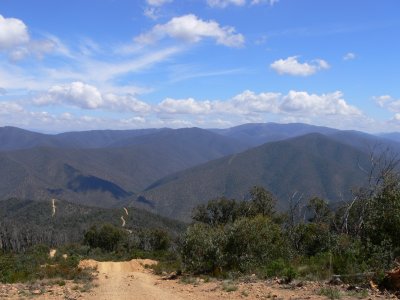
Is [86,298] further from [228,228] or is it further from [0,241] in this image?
[0,241]

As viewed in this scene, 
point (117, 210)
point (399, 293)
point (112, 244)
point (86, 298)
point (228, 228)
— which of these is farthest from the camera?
point (117, 210)

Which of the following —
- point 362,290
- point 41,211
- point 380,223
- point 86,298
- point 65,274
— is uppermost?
point 380,223

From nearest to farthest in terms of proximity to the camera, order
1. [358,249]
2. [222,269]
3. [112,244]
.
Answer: [358,249], [222,269], [112,244]

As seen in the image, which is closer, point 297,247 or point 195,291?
point 195,291

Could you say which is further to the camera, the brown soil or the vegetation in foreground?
the vegetation in foreground

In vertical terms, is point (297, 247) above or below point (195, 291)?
below

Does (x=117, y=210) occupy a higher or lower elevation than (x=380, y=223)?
lower

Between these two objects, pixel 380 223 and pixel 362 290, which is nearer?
pixel 362 290

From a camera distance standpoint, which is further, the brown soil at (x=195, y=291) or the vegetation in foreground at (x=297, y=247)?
the vegetation in foreground at (x=297, y=247)

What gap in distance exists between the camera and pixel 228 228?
2622 centimetres

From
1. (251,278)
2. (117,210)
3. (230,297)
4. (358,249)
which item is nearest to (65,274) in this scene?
(251,278)

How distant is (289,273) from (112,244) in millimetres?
66142

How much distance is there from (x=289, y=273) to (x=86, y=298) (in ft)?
25.0

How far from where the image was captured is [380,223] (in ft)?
63.7
